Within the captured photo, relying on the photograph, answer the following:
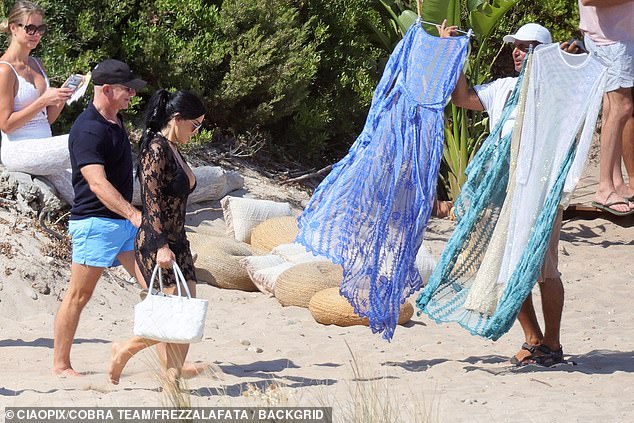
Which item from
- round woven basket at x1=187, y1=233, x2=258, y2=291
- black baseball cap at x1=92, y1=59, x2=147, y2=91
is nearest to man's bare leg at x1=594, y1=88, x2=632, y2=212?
round woven basket at x1=187, y1=233, x2=258, y2=291

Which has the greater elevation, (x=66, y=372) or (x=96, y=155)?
(x=96, y=155)

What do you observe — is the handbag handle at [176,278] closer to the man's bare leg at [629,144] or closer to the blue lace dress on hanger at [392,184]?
the blue lace dress on hanger at [392,184]

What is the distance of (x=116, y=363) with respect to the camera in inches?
210

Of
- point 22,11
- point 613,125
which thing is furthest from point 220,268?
point 613,125

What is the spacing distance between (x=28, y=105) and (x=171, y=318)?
305 centimetres

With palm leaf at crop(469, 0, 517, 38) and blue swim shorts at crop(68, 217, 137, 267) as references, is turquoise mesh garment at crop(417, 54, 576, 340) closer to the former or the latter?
blue swim shorts at crop(68, 217, 137, 267)

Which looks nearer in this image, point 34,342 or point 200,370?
point 200,370

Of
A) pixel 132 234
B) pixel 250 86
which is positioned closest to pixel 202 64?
pixel 250 86

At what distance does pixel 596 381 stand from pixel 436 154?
1.43 m

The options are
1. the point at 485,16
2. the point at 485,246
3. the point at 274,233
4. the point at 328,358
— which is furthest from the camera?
the point at 485,16

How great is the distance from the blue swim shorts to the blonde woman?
1.72 m

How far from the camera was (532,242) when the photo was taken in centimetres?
552

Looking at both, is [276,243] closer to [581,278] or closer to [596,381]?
[581,278]

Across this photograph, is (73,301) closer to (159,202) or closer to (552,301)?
(159,202)
